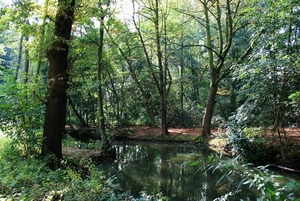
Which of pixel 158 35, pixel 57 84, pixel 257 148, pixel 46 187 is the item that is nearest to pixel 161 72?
pixel 158 35

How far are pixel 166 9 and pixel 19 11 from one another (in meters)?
11.2

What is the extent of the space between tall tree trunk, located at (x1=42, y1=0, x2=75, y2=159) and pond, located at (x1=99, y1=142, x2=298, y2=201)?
2.33 meters

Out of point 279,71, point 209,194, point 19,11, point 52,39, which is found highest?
point 19,11

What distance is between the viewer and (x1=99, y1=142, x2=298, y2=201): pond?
602cm

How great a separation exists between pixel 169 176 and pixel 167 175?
140mm

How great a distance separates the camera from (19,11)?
5.79 metres

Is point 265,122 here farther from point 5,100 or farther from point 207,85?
point 207,85

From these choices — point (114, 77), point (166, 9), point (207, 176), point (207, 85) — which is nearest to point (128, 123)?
point (114, 77)

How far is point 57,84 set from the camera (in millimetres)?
6195

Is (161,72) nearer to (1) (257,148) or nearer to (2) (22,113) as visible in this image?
(1) (257,148)

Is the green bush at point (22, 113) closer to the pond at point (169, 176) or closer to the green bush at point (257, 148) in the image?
the pond at point (169, 176)

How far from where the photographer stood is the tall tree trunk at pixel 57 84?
6152mm

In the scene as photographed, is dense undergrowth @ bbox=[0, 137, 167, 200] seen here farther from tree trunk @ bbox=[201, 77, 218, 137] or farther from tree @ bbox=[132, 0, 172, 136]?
tree @ bbox=[132, 0, 172, 136]

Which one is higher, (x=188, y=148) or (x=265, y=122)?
(x=265, y=122)
